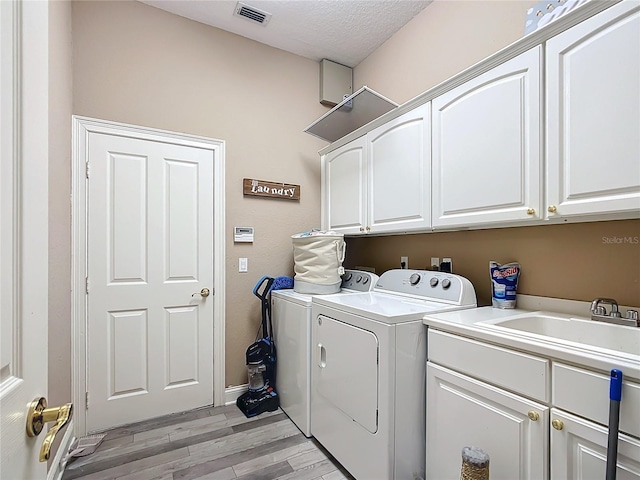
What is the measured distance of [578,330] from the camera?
1.45m

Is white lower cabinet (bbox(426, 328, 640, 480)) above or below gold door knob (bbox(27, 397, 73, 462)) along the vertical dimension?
below

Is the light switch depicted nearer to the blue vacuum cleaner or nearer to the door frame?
the blue vacuum cleaner

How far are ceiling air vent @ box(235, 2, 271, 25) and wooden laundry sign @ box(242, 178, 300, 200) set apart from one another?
1.28 m

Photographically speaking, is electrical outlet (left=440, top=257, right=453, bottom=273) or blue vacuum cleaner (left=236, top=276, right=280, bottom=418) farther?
blue vacuum cleaner (left=236, top=276, right=280, bottom=418)

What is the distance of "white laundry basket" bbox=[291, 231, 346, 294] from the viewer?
2.43m

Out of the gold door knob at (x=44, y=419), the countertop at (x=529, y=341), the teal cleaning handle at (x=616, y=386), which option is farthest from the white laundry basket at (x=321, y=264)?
the gold door knob at (x=44, y=419)

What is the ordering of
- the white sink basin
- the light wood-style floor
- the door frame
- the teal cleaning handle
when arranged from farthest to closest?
the door frame → the light wood-style floor → the white sink basin → the teal cleaning handle

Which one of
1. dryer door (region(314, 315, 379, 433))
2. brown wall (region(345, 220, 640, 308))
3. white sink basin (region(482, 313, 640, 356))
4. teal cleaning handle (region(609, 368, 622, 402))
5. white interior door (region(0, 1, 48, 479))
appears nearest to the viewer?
white interior door (region(0, 1, 48, 479))

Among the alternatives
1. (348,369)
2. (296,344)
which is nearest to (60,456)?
(296,344)

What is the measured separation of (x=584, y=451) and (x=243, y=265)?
92.7 inches

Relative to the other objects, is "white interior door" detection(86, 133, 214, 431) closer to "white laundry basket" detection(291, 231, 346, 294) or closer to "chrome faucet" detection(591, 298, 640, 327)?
"white laundry basket" detection(291, 231, 346, 294)

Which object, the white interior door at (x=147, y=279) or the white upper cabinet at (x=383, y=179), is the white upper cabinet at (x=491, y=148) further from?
the white interior door at (x=147, y=279)

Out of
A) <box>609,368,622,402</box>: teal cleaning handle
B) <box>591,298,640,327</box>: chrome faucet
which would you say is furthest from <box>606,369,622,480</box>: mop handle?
<box>591,298,640,327</box>: chrome faucet

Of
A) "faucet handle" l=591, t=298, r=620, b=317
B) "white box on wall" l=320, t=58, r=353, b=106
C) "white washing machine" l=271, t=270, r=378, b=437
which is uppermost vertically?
"white box on wall" l=320, t=58, r=353, b=106
